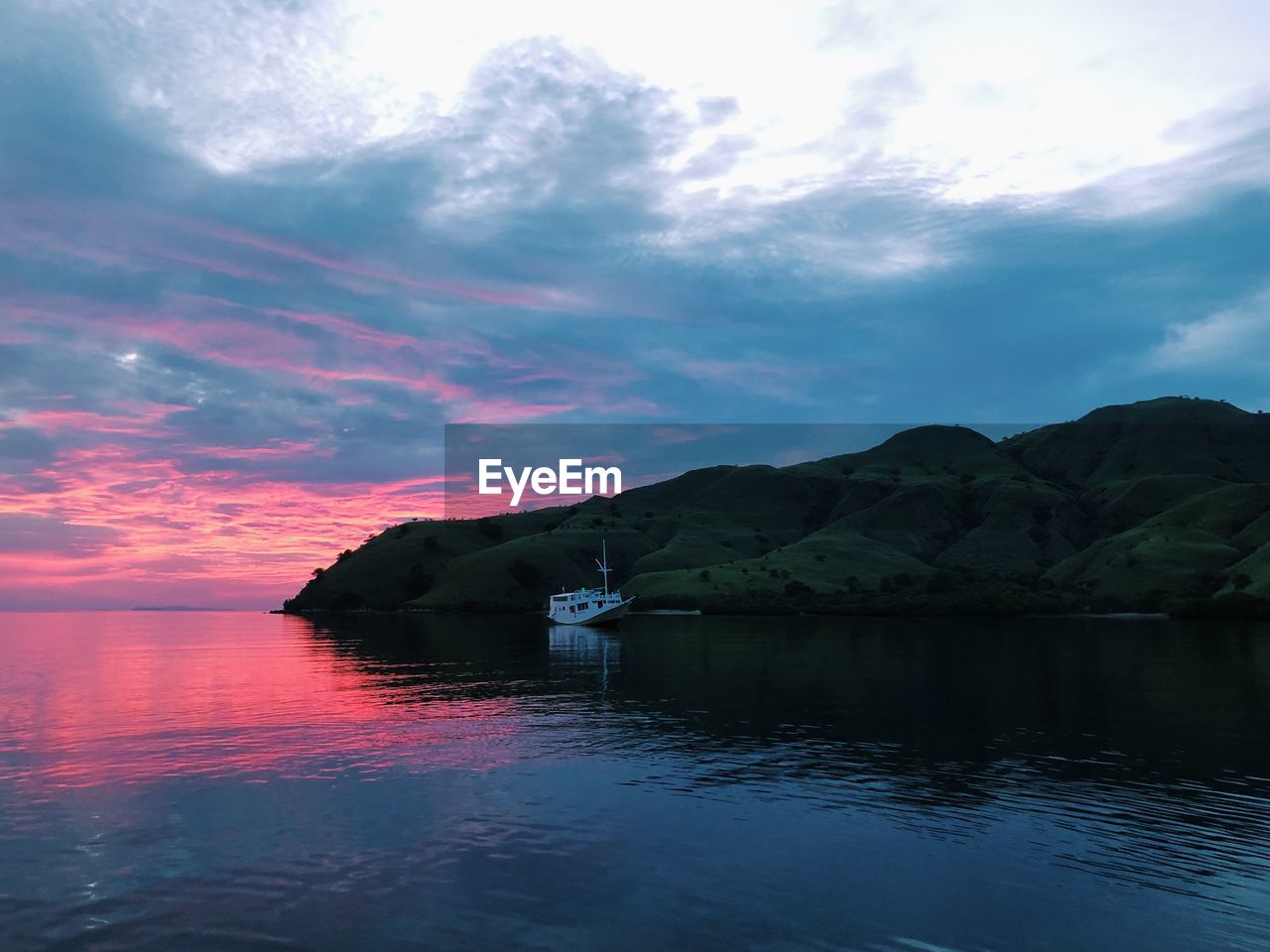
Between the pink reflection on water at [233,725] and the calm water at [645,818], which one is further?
the pink reflection on water at [233,725]

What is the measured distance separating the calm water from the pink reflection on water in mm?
426

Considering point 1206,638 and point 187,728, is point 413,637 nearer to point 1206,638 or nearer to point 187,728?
point 187,728

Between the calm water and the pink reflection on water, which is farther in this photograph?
the pink reflection on water

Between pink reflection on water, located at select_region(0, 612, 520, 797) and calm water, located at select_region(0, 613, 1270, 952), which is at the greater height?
pink reflection on water, located at select_region(0, 612, 520, 797)

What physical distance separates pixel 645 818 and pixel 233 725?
37237mm

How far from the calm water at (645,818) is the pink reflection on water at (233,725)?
43cm

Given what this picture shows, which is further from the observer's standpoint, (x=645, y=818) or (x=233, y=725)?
(x=233, y=725)

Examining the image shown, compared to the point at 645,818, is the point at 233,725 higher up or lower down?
higher up

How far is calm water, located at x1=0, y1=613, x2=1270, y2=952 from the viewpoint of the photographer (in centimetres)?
2331

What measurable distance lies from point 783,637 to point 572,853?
4869 inches

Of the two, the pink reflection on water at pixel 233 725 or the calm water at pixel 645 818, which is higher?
the pink reflection on water at pixel 233 725

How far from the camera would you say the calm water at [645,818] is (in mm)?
23312

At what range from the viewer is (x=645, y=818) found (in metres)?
33.6

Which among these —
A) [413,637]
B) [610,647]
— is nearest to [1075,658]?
[610,647]
